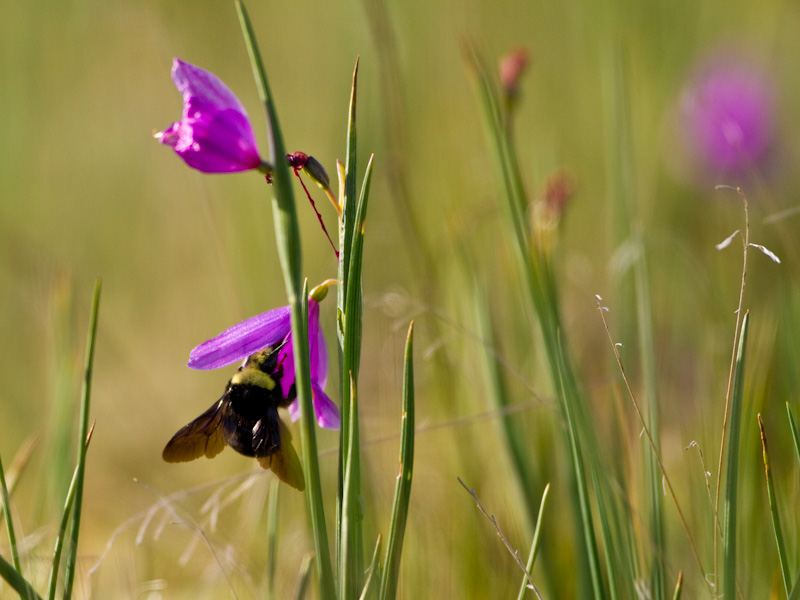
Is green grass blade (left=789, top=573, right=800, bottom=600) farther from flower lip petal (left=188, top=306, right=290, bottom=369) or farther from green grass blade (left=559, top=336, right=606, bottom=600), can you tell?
flower lip petal (left=188, top=306, right=290, bottom=369)

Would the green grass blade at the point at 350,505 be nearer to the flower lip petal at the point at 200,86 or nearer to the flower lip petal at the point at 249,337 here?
the flower lip petal at the point at 249,337

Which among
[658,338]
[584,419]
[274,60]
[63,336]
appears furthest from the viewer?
[274,60]

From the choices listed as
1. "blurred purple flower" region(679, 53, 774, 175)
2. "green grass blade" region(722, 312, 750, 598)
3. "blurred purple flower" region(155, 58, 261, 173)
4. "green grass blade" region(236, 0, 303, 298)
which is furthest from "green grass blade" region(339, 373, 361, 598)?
"blurred purple flower" region(679, 53, 774, 175)

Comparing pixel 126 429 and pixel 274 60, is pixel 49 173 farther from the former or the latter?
pixel 126 429

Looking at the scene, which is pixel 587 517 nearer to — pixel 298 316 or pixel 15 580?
pixel 298 316

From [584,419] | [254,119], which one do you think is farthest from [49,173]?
[584,419]

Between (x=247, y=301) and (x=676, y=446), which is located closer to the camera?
(x=676, y=446)

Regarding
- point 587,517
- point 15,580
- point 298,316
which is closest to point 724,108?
point 587,517
